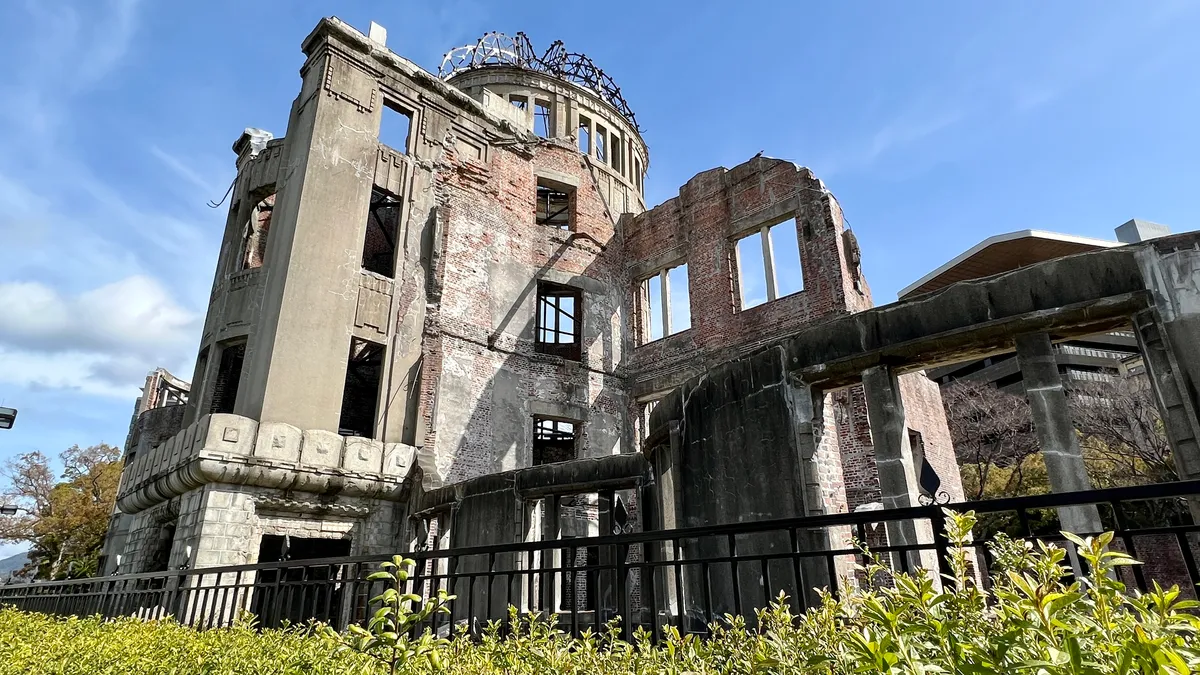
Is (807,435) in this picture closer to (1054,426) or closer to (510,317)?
(1054,426)

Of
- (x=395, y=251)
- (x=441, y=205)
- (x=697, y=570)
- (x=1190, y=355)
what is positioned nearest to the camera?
(x=1190, y=355)

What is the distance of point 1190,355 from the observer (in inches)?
195

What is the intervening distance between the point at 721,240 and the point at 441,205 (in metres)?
7.37

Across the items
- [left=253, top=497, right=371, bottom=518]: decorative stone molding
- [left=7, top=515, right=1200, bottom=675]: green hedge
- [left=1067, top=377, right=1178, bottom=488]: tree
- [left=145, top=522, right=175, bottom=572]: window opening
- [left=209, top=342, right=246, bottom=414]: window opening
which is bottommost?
[left=7, top=515, right=1200, bottom=675]: green hedge

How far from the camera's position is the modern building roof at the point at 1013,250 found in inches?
1139

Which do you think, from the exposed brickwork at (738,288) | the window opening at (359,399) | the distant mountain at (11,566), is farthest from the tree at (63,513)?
the exposed brickwork at (738,288)

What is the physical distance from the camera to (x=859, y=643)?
49.0 inches

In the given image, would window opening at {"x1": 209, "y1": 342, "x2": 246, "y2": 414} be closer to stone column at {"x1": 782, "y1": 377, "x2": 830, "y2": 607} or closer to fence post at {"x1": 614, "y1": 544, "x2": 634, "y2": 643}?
stone column at {"x1": 782, "y1": 377, "x2": 830, "y2": 607}

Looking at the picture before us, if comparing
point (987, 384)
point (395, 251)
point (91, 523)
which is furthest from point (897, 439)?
point (91, 523)

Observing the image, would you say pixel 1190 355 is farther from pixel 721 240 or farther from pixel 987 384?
pixel 987 384

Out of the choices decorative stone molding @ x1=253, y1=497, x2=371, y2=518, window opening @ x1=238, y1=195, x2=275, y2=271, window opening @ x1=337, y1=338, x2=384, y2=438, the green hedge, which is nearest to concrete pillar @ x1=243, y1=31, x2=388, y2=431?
decorative stone molding @ x1=253, y1=497, x2=371, y2=518

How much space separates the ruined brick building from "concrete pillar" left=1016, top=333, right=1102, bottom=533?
188cm

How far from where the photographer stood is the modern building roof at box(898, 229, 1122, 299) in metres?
28.9

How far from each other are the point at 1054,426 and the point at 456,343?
40.1 feet
